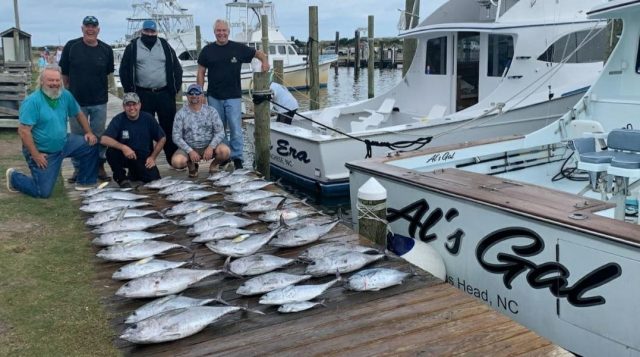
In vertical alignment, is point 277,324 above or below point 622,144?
below

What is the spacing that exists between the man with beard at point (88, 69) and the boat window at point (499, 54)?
6.35 metres

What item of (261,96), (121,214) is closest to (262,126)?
(261,96)

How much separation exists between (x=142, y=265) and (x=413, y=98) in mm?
8220

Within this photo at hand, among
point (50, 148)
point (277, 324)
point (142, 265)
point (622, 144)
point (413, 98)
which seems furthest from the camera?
point (413, 98)

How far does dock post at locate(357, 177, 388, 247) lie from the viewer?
4582 millimetres

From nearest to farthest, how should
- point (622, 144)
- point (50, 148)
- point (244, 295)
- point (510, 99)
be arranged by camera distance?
1. point (244, 295)
2. point (622, 144)
3. point (50, 148)
4. point (510, 99)

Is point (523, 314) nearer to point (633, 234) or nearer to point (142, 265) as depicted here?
point (633, 234)

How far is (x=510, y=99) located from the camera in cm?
920

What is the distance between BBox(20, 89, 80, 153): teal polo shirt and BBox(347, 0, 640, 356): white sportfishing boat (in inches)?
121

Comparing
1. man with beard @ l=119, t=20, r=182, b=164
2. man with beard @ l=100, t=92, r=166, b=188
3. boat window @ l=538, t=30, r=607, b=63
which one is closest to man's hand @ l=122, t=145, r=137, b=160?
man with beard @ l=100, t=92, r=166, b=188

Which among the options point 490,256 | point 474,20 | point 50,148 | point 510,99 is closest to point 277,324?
point 490,256

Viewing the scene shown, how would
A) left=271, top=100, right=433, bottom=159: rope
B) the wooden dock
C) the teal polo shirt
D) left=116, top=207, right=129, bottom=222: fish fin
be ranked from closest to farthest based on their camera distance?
the wooden dock
left=116, top=207, right=129, bottom=222: fish fin
the teal polo shirt
left=271, top=100, right=433, bottom=159: rope

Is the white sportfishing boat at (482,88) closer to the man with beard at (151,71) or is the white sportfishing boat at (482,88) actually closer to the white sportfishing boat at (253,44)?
the man with beard at (151,71)

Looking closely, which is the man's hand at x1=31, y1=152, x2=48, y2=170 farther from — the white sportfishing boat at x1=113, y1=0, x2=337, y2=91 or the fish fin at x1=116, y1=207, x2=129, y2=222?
the white sportfishing boat at x1=113, y1=0, x2=337, y2=91
